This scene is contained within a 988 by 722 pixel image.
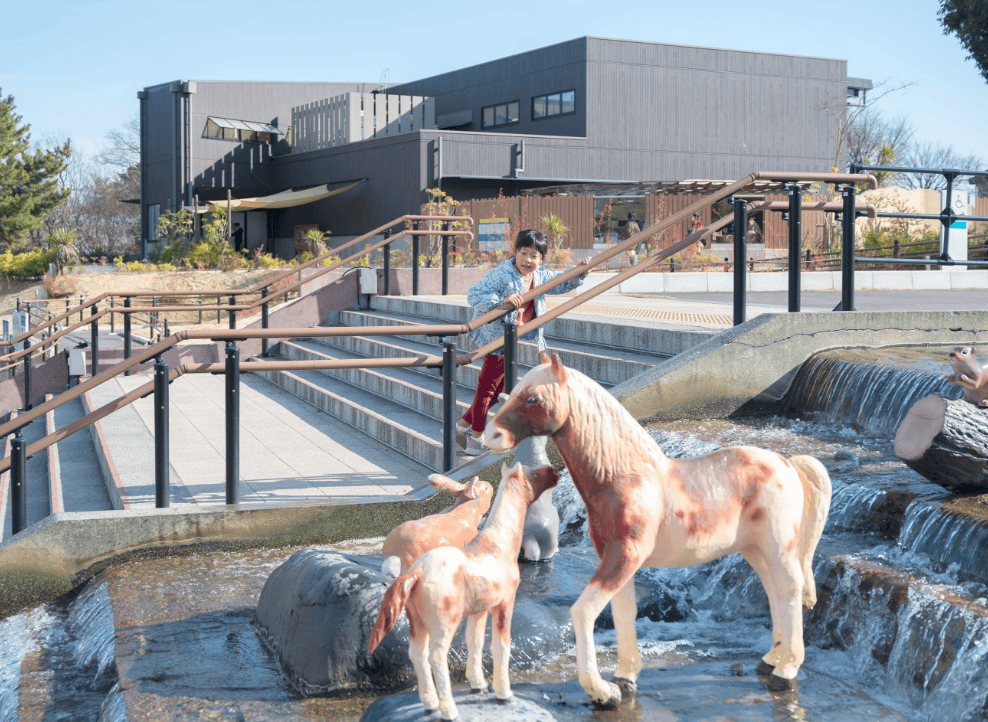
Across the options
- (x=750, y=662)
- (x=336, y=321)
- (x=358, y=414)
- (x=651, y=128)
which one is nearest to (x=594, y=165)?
(x=651, y=128)

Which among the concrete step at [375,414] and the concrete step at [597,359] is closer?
the concrete step at [375,414]

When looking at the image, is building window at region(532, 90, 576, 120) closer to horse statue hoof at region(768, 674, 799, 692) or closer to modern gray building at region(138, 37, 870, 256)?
modern gray building at region(138, 37, 870, 256)

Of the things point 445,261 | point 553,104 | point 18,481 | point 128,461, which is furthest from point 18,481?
point 553,104

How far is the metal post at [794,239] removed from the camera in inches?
263

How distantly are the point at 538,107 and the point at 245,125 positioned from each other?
37.6ft

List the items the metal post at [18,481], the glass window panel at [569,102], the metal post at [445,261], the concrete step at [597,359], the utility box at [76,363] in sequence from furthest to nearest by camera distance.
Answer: the glass window panel at [569,102]
the metal post at [445,261]
the utility box at [76,363]
the concrete step at [597,359]
the metal post at [18,481]

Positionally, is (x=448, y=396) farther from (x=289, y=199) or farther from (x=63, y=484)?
(x=289, y=199)

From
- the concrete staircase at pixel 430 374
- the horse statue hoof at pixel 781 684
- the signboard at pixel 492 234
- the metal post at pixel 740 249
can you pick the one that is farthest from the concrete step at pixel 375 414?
the signboard at pixel 492 234

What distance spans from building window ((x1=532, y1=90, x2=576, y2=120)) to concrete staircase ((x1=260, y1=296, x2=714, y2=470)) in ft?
82.4

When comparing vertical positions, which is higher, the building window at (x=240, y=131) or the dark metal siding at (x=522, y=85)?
the dark metal siding at (x=522, y=85)

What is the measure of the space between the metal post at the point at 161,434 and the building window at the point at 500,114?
34384 mm

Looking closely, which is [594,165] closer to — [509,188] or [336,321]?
[509,188]

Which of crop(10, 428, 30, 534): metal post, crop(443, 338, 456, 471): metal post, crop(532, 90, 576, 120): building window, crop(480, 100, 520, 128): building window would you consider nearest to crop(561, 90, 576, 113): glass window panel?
crop(532, 90, 576, 120): building window

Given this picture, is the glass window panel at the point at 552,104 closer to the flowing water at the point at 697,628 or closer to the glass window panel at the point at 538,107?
the glass window panel at the point at 538,107
